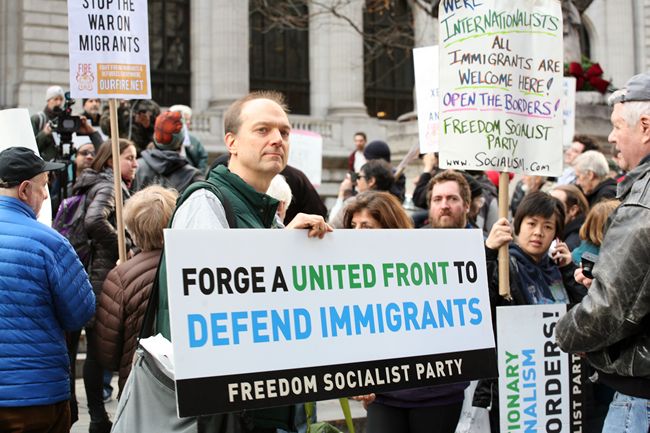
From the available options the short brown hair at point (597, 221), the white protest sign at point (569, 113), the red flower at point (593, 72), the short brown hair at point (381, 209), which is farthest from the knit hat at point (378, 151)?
the red flower at point (593, 72)

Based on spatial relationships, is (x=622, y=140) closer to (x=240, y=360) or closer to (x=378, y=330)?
(x=378, y=330)

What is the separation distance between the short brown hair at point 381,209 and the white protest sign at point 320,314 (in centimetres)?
98

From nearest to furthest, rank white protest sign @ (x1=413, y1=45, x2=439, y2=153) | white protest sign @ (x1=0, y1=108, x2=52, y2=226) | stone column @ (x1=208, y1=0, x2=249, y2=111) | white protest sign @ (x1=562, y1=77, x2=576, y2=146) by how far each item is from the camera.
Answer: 1. white protest sign @ (x1=0, y1=108, x2=52, y2=226)
2. white protest sign @ (x1=413, y1=45, x2=439, y2=153)
3. white protest sign @ (x1=562, y1=77, x2=576, y2=146)
4. stone column @ (x1=208, y1=0, x2=249, y2=111)

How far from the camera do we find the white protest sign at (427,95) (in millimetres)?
7680

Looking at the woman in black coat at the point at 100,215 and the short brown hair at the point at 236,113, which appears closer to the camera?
the short brown hair at the point at 236,113

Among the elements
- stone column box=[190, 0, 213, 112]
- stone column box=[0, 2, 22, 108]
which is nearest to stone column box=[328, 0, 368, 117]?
stone column box=[190, 0, 213, 112]

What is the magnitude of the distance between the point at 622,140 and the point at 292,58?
28943mm

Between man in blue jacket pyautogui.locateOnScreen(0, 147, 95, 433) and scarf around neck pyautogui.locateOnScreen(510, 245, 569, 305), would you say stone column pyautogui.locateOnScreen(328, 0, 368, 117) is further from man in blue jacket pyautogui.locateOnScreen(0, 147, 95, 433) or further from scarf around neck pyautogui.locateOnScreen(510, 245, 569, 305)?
man in blue jacket pyautogui.locateOnScreen(0, 147, 95, 433)

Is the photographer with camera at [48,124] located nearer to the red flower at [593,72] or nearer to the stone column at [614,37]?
the red flower at [593,72]

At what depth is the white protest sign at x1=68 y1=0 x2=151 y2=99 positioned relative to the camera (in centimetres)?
660

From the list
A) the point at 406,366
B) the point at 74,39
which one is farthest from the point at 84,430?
the point at 406,366

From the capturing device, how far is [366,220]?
5062 millimetres

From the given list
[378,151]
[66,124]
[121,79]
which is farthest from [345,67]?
[121,79]

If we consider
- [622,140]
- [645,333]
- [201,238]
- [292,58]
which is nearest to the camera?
[201,238]
